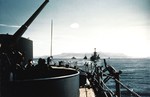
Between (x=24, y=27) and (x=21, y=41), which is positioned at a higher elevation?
(x=21, y=41)

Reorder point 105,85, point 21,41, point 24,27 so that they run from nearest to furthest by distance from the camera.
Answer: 1. point 105,85
2. point 24,27
3. point 21,41

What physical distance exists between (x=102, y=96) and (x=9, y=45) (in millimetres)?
5422

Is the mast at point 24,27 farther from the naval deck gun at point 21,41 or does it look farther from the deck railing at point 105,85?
the deck railing at point 105,85

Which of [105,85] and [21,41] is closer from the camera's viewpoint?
[105,85]

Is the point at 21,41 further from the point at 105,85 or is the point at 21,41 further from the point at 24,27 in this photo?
the point at 105,85

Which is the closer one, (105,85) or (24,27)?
(105,85)

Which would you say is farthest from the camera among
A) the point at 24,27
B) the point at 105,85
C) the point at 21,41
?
the point at 21,41

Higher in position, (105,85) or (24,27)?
(24,27)

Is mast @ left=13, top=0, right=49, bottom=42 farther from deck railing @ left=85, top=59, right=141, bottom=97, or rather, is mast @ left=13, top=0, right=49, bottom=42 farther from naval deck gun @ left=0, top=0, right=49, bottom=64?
deck railing @ left=85, top=59, right=141, bottom=97

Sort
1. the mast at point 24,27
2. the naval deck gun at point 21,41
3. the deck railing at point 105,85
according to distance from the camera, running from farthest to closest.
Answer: the mast at point 24,27, the naval deck gun at point 21,41, the deck railing at point 105,85

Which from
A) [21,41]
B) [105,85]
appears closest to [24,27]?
[105,85]

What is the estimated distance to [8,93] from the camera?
4523 millimetres

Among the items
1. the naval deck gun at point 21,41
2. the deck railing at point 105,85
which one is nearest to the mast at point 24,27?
the naval deck gun at point 21,41

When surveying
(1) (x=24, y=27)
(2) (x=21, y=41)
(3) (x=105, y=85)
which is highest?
(2) (x=21, y=41)
